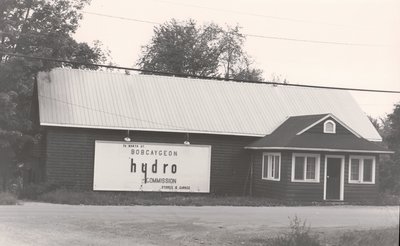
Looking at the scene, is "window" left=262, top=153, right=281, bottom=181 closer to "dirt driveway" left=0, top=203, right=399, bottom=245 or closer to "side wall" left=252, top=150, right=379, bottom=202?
"side wall" left=252, top=150, right=379, bottom=202

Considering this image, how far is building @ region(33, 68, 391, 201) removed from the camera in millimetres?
28781

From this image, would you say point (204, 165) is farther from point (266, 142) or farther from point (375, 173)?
point (375, 173)

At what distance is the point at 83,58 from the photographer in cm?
3797

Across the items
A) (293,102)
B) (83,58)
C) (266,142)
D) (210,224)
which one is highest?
(83,58)

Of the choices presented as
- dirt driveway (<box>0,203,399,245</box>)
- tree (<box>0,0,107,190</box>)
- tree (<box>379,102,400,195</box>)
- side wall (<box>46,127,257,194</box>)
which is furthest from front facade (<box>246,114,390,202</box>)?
tree (<box>0,0,107,190</box>)

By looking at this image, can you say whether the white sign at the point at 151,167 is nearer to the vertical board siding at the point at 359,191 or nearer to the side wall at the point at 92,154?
the side wall at the point at 92,154

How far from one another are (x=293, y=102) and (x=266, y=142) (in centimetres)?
577

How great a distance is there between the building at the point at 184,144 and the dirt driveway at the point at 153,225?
682cm

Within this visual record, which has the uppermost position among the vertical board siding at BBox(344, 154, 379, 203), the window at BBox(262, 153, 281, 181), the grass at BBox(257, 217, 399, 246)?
the window at BBox(262, 153, 281, 181)

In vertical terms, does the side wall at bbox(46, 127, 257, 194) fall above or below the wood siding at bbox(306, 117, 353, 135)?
below

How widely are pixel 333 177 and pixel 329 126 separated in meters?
2.54

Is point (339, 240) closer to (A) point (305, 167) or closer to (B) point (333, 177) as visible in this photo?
(A) point (305, 167)

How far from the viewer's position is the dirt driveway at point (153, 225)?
13.4 meters

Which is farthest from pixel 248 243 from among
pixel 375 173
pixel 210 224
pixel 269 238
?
pixel 375 173
